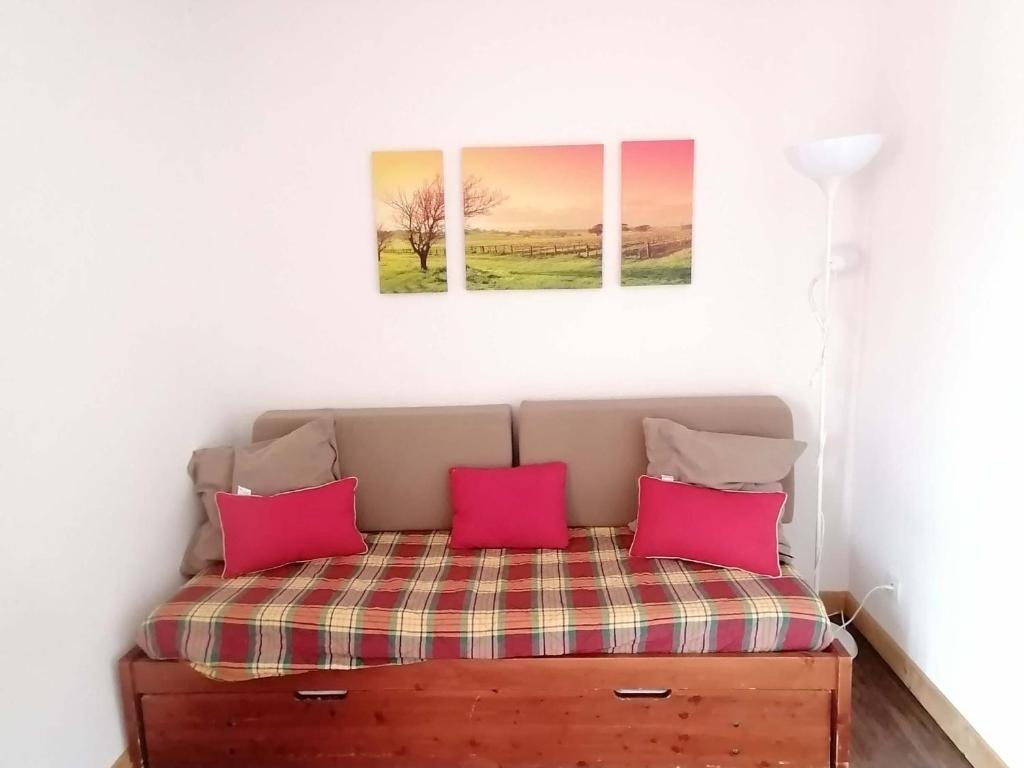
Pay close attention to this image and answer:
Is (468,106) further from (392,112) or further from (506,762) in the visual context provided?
(506,762)

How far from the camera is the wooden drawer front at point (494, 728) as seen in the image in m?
2.13

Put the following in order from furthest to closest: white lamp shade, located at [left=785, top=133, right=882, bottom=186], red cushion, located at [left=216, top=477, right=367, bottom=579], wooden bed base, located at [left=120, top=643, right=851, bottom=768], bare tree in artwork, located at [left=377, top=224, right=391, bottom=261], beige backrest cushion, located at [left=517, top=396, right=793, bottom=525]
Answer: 1. bare tree in artwork, located at [left=377, top=224, right=391, bottom=261]
2. beige backrest cushion, located at [left=517, top=396, right=793, bottom=525]
3. red cushion, located at [left=216, top=477, right=367, bottom=579]
4. white lamp shade, located at [left=785, top=133, right=882, bottom=186]
5. wooden bed base, located at [left=120, top=643, right=851, bottom=768]

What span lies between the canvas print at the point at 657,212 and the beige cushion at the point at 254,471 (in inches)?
53.0

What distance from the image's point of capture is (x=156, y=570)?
96.2 inches

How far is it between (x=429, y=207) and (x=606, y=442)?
44.7 inches

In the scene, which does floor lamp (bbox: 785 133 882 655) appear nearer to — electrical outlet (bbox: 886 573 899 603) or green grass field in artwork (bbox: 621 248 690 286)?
electrical outlet (bbox: 886 573 899 603)

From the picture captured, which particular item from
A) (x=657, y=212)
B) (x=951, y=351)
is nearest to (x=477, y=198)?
(x=657, y=212)

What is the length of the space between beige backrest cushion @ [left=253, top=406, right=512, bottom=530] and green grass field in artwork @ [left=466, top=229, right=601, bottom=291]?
532 mm

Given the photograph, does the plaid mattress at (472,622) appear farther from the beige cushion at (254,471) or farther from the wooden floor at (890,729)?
the wooden floor at (890,729)

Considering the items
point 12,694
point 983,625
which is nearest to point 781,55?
point 983,625

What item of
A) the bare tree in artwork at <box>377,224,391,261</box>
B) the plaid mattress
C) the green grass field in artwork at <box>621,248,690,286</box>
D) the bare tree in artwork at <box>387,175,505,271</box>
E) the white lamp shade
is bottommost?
the plaid mattress

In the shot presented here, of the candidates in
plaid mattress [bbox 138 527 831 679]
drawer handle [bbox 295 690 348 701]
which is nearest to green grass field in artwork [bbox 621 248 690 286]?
plaid mattress [bbox 138 527 831 679]

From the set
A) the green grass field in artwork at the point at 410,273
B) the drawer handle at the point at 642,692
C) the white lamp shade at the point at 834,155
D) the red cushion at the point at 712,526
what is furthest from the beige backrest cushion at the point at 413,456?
the white lamp shade at the point at 834,155

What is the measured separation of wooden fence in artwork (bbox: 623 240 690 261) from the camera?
2848 mm
